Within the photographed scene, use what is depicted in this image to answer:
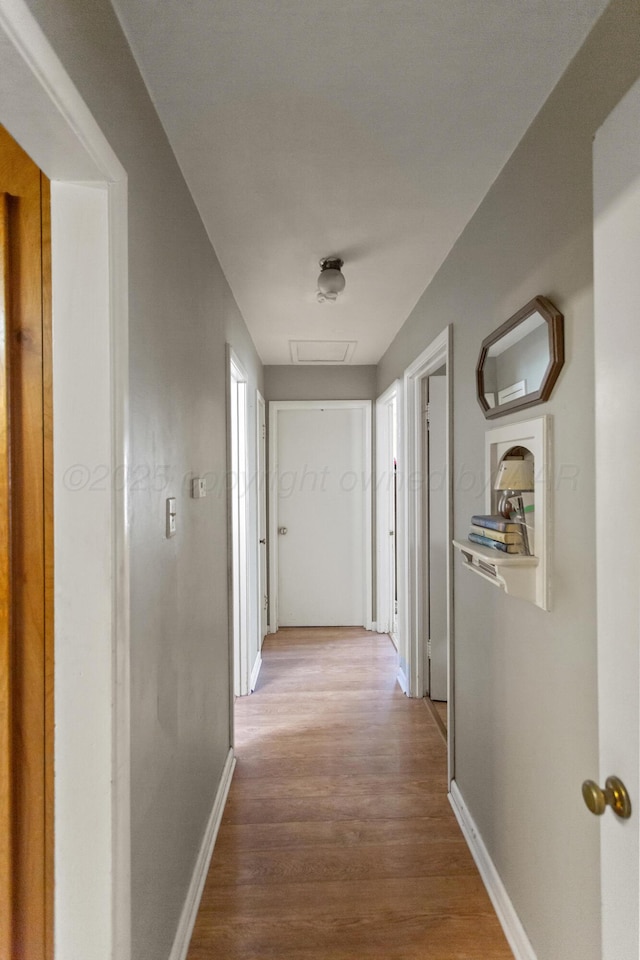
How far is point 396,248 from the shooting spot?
1.91 m

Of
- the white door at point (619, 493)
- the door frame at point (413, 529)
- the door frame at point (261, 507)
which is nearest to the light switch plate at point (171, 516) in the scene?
the white door at point (619, 493)

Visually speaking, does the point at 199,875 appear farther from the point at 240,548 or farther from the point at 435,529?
the point at 435,529

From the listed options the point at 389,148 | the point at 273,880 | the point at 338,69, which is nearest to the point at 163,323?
the point at 338,69

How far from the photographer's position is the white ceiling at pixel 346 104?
0.92 meters

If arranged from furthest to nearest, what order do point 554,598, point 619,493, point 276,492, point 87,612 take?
point 276,492 → point 554,598 → point 87,612 → point 619,493

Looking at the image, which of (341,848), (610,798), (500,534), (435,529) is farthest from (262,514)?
(610,798)

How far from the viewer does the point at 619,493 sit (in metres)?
0.63

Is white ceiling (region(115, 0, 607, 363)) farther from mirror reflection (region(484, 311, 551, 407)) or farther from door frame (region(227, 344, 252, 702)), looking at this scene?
door frame (region(227, 344, 252, 702))

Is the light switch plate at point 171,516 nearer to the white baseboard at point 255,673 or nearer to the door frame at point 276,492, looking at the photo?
the white baseboard at point 255,673

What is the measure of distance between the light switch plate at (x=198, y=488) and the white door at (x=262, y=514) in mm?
1748

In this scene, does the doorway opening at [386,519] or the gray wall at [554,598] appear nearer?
the gray wall at [554,598]

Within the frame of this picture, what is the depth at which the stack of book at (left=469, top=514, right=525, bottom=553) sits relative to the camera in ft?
4.04

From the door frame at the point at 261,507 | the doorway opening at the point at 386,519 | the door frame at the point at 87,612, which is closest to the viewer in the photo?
the door frame at the point at 87,612

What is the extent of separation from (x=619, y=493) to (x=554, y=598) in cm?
60
